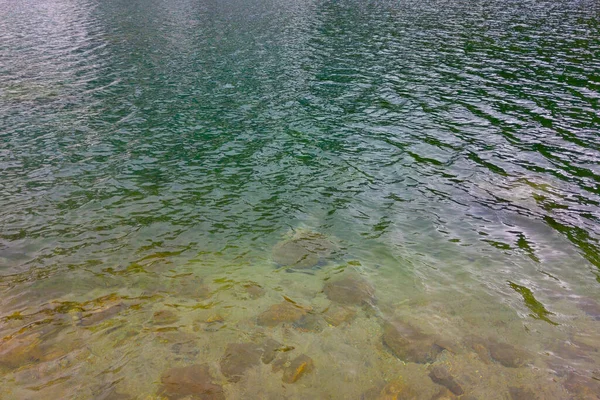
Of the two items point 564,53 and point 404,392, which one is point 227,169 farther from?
point 564,53

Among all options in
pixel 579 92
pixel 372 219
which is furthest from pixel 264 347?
pixel 579 92

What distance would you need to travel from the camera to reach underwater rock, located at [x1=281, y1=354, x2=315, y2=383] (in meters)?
10.8

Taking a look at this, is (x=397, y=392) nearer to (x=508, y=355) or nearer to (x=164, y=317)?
(x=508, y=355)

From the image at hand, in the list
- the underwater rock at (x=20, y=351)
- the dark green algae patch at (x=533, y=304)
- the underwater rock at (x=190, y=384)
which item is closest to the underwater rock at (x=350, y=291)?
the underwater rock at (x=190, y=384)

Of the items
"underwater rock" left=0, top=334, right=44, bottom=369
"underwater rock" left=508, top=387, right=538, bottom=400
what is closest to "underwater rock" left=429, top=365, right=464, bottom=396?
"underwater rock" left=508, top=387, right=538, bottom=400

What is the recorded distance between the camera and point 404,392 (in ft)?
34.1

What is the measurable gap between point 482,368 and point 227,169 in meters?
14.7

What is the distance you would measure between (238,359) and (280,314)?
2034 mm

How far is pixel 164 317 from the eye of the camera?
41.4 ft

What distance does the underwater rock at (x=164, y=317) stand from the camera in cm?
1244

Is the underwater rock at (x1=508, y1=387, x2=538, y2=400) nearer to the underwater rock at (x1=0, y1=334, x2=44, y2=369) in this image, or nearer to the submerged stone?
the submerged stone

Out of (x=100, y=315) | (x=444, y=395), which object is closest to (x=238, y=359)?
(x=100, y=315)

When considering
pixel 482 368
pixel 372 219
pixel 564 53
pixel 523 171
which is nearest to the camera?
pixel 482 368

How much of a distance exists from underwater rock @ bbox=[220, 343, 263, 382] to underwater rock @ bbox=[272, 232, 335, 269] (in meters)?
3.99
